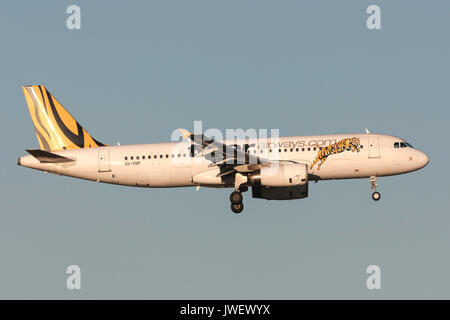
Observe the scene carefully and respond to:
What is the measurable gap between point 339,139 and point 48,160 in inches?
866

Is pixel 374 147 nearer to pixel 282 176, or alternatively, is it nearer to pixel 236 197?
pixel 282 176

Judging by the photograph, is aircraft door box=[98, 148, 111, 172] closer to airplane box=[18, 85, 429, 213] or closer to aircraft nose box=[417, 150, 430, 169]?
airplane box=[18, 85, 429, 213]

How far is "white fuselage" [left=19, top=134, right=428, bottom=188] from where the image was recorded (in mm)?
63656

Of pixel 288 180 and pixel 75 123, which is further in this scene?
pixel 75 123

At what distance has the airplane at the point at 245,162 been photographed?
6312 cm

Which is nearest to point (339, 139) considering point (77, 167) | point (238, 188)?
point (238, 188)

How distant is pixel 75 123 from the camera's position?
69875 mm

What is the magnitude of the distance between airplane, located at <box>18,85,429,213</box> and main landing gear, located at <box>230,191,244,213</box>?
0.07 m

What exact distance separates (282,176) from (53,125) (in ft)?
65.1

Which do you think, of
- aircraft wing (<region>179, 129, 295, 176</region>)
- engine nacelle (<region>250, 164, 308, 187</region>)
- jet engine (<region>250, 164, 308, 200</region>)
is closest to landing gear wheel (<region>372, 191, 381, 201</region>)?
jet engine (<region>250, 164, 308, 200</region>)

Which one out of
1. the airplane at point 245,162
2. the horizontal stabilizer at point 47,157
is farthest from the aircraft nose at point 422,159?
the horizontal stabilizer at point 47,157

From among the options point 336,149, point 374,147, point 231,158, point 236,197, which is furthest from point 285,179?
point 374,147

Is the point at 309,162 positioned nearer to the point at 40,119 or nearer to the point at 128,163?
the point at 128,163

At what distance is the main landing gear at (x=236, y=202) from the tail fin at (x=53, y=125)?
12124mm
